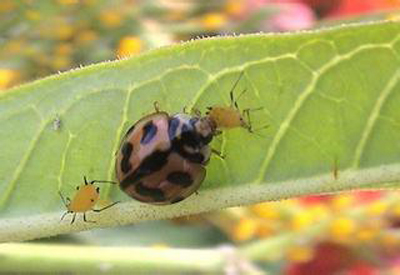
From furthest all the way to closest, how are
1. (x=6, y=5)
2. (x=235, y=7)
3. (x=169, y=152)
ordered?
1. (x=235, y=7)
2. (x=6, y=5)
3. (x=169, y=152)

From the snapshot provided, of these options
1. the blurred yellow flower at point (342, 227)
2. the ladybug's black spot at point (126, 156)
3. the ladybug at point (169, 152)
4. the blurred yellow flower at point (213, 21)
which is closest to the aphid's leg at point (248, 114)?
the ladybug at point (169, 152)

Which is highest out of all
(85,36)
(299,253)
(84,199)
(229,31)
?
(229,31)

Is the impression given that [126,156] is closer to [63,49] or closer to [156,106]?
[156,106]

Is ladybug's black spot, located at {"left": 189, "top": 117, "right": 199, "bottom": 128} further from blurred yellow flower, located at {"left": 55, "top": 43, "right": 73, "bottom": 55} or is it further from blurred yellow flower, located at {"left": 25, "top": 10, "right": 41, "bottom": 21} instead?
blurred yellow flower, located at {"left": 55, "top": 43, "right": 73, "bottom": 55}

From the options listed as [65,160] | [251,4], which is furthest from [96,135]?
[251,4]

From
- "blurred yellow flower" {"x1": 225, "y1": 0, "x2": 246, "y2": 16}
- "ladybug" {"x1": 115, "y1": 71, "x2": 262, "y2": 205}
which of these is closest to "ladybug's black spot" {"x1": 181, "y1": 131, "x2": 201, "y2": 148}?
"ladybug" {"x1": 115, "y1": 71, "x2": 262, "y2": 205}

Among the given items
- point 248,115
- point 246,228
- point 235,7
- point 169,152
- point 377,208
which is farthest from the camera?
point 235,7

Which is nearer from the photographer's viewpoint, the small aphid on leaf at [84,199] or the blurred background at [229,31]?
the small aphid on leaf at [84,199]

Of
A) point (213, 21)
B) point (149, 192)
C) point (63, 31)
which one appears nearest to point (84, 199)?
point (149, 192)

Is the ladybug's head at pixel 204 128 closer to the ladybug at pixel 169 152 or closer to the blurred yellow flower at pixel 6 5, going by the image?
the ladybug at pixel 169 152
